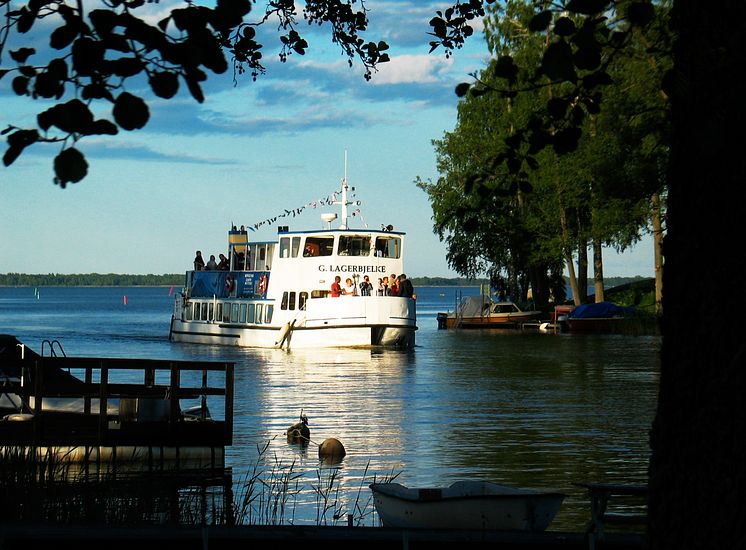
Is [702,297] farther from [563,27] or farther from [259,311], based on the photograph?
[259,311]

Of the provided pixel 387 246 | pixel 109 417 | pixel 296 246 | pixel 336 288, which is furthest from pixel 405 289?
pixel 109 417

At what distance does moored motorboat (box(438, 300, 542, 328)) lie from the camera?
69.2m

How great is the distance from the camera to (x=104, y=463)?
1664 centimetres

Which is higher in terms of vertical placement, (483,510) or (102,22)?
(102,22)

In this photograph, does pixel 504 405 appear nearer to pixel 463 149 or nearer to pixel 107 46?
pixel 107 46

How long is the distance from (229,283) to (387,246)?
27.4 feet

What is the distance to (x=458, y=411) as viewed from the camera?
26.4 meters

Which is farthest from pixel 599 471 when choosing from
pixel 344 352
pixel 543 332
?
pixel 543 332

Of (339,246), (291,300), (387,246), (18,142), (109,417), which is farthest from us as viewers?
(291,300)

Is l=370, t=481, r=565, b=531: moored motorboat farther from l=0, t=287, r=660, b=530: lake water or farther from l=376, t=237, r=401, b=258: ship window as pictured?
l=376, t=237, r=401, b=258: ship window

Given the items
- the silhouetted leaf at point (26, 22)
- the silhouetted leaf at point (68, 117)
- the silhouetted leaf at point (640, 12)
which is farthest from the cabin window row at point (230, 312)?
the silhouetted leaf at point (68, 117)

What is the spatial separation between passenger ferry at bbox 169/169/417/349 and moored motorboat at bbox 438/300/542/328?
73.4ft

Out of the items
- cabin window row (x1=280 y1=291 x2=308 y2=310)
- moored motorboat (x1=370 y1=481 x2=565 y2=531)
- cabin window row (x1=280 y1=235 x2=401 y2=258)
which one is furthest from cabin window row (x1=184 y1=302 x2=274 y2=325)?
moored motorboat (x1=370 y1=481 x2=565 y2=531)

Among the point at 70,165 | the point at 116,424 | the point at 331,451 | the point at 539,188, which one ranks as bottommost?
the point at 331,451
